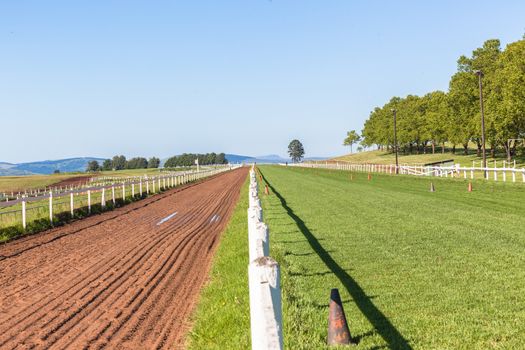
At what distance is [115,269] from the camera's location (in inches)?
424

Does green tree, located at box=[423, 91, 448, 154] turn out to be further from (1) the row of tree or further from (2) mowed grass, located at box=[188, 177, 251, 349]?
(2) mowed grass, located at box=[188, 177, 251, 349]

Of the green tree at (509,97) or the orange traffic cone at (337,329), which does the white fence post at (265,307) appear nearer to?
the orange traffic cone at (337,329)

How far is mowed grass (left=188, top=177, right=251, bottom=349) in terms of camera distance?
6.19 metres

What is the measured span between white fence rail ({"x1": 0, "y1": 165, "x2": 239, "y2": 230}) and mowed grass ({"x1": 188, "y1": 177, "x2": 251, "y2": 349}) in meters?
10.3

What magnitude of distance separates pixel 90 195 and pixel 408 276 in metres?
28.5

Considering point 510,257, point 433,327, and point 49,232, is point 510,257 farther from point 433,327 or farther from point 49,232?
point 49,232

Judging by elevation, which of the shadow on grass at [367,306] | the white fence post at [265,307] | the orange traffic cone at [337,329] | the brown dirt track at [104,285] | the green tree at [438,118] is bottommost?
the brown dirt track at [104,285]

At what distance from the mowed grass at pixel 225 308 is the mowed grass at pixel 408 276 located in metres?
0.48

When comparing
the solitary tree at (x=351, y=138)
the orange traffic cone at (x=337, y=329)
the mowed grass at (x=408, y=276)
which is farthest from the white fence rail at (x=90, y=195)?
the solitary tree at (x=351, y=138)

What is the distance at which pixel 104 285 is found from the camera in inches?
368

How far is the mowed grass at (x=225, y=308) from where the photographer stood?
6.19 m

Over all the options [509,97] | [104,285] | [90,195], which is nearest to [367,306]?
[104,285]

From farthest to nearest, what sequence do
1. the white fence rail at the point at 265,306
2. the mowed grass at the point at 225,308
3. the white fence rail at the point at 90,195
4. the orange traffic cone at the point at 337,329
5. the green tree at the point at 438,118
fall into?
1. the green tree at the point at 438,118
2. the white fence rail at the point at 90,195
3. the mowed grass at the point at 225,308
4. the orange traffic cone at the point at 337,329
5. the white fence rail at the point at 265,306

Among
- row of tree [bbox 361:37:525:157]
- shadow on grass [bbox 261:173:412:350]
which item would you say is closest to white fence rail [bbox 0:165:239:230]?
shadow on grass [bbox 261:173:412:350]
